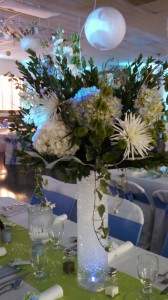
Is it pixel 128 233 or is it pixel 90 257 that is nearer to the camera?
pixel 90 257

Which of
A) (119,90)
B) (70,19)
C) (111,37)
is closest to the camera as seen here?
(119,90)

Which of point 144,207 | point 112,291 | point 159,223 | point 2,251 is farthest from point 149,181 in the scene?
point 112,291

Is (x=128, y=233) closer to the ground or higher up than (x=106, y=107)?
closer to the ground

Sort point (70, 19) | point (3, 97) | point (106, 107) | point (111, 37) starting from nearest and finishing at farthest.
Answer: point (106, 107) → point (111, 37) → point (70, 19) → point (3, 97)

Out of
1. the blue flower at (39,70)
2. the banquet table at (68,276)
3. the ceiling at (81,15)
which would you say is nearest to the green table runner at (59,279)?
the banquet table at (68,276)

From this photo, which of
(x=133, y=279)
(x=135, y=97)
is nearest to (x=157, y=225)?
(x=133, y=279)

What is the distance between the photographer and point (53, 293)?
3.74 ft

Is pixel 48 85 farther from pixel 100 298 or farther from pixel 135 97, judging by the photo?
pixel 100 298

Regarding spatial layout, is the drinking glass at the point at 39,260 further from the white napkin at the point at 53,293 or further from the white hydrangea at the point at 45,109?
the white hydrangea at the point at 45,109

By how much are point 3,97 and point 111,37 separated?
1090cm

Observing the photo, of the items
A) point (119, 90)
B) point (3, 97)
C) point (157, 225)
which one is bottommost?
point (157, 225)

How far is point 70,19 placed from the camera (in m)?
5.42

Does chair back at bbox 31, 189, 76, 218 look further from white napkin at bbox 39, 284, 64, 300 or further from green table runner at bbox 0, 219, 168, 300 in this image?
white napkin at bbox 39, 284, 64, 300

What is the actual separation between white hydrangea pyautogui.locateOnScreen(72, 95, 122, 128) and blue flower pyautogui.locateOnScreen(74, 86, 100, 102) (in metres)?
0.01
